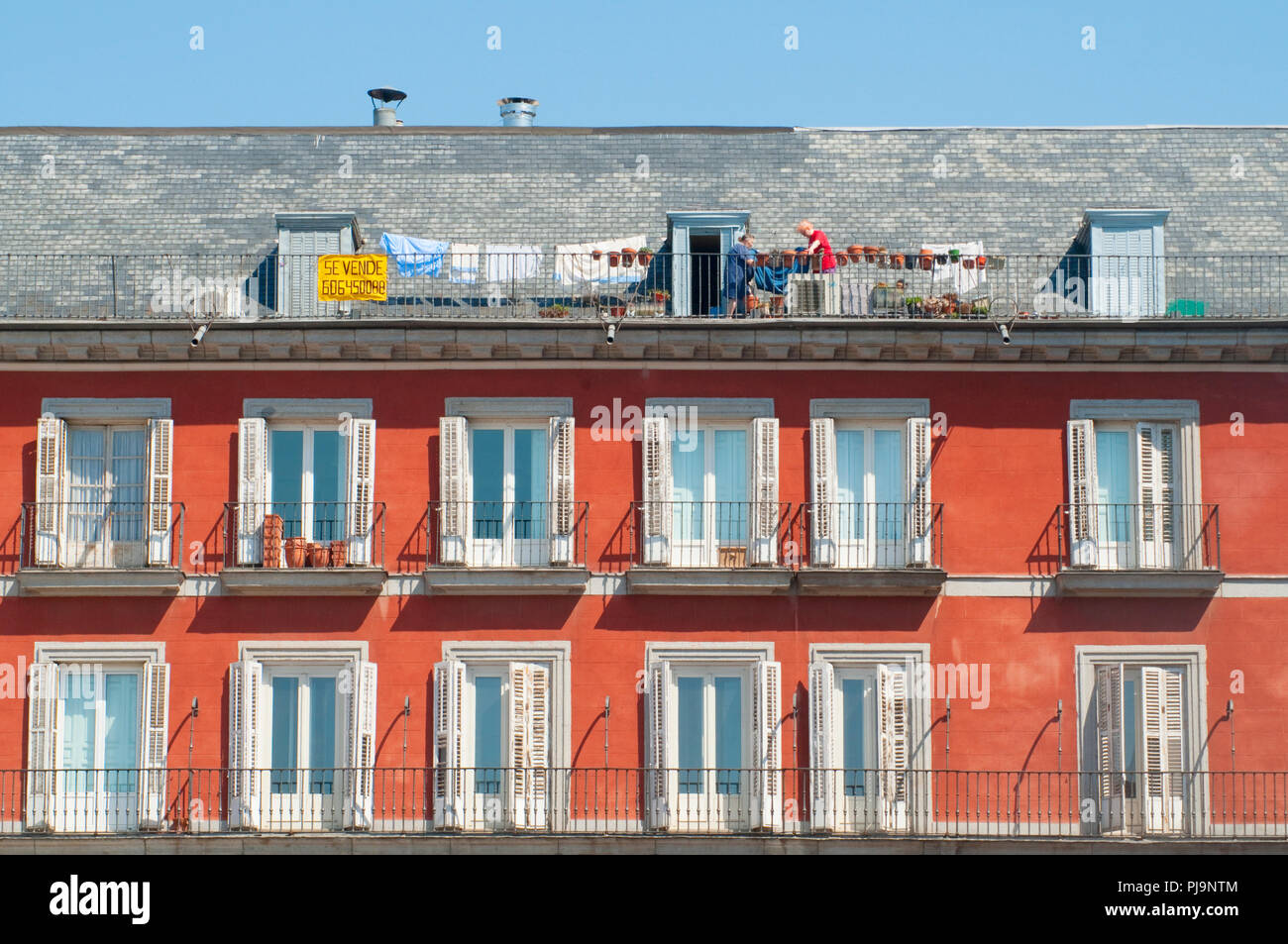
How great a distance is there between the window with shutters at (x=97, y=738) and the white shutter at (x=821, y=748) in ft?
30.8

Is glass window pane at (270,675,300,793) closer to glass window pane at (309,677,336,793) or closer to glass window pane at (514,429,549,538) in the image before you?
glass window pane at (309,677,336,793)

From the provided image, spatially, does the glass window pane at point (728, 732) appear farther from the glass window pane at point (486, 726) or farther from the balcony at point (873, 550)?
the glass window pane at point (486, 726)

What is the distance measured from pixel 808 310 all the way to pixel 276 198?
920cm

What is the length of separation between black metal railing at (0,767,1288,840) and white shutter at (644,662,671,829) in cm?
4

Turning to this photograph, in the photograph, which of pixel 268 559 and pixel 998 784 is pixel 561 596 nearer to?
pixel 268 559

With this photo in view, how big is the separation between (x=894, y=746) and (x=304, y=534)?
9185 millimetres

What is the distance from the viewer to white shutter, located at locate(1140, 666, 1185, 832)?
3534 cm

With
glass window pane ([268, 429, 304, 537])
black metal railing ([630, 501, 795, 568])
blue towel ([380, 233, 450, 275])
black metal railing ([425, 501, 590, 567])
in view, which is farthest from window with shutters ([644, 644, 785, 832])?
blue towel ([380, 233, 450, 275])

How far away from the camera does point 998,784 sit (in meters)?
35.6

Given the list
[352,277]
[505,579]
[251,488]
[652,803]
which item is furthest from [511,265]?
[652,803]

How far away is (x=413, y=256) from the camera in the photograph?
124 feet
